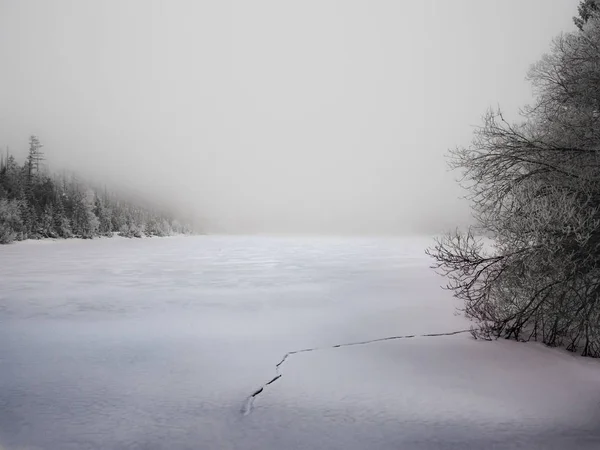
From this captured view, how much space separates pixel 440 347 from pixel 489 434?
4245 mm

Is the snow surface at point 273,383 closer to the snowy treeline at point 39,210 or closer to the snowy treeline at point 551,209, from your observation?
the snowy treeline at point 551,209

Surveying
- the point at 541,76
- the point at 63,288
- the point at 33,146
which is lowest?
the point at 63,288

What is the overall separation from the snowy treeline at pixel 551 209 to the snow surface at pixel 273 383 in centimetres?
127

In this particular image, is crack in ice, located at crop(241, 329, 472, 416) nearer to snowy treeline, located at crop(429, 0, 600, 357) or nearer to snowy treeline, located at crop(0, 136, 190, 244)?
snowy treeline, located at crop(429, 0, 600, 357)

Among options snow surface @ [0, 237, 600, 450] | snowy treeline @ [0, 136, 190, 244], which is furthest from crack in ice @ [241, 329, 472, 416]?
snowy treeline @ [0, 136, 190, 244]

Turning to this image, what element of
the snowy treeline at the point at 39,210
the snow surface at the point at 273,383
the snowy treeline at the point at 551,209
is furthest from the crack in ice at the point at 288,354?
the snowy treeline at the point at 39,210

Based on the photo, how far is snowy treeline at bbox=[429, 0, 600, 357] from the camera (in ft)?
23.4

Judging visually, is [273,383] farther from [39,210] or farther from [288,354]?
[39,210]

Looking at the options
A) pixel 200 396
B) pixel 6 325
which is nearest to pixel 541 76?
pixel 200 396

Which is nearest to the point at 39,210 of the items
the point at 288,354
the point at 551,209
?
the point at 288,354

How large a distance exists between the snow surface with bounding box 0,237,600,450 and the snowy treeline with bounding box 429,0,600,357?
1.27 meters

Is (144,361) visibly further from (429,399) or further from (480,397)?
(480,397)

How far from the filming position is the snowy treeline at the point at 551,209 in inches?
281

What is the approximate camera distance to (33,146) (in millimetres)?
83312
